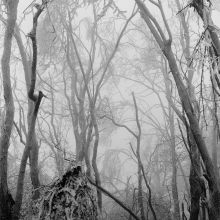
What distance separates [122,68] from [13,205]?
33.7 feet

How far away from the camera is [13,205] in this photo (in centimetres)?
304

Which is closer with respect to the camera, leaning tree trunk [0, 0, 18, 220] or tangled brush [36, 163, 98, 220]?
tangled brush [36, 163, 98, 220]

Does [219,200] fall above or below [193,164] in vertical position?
below

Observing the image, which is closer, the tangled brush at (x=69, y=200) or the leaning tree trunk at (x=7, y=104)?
A: the tangled brush at (x=69, y=200)

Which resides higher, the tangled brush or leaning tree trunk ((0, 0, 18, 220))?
leaning tree trunk ((0, 0, 18, 220))

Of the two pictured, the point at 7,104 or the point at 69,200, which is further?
the point at 7,104

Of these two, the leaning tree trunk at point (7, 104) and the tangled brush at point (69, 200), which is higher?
the leaning tree trunk at point (7, 104)

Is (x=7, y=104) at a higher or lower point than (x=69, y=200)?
higher

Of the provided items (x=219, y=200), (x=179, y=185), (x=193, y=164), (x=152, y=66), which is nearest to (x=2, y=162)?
(x=193, y=164)

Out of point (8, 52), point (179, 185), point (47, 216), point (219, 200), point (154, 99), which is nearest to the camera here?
point (47, 216)

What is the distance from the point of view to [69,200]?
1.49m

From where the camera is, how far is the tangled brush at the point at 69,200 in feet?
4.81

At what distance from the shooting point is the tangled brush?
4.81 ft

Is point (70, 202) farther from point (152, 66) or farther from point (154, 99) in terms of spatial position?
point (154, 99)
